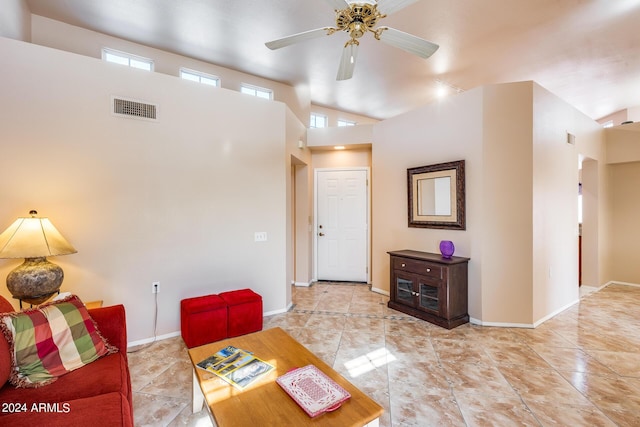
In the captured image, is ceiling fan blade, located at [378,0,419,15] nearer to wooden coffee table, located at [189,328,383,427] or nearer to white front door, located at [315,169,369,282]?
wooden coffee table, located at [189,328,383,427]

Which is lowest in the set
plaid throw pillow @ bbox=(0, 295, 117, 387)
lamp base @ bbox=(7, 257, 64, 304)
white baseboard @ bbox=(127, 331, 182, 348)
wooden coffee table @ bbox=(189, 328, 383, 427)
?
white baseboard @ bbox=(127, 331, 182, 348)

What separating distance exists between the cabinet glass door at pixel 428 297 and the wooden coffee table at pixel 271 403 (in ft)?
6.74

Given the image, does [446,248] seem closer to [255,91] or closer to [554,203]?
[554,203]

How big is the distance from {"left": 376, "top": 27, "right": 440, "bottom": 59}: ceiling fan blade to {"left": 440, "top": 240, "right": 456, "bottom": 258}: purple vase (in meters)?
2.15

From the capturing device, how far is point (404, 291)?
147 inches

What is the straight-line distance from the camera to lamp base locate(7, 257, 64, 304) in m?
2.14

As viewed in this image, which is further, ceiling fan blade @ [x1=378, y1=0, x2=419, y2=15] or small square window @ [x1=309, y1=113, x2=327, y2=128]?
small square window @ [x1=309, y1=113, x2=327, y2=128]

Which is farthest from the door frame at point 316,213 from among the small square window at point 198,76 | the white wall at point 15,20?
the white wall at point 15,20

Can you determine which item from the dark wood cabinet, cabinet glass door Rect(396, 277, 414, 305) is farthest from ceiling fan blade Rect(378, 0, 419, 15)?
cabinet glass door Rect(396, 277, 414, 305)

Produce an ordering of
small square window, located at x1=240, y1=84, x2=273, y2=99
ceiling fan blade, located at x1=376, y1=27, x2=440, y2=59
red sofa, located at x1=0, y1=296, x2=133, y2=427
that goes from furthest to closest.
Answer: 1. small square window, located at x1=240, y1=84, x2=273, y2=99
2. ceiling fan blade, located at x1=376, y1=27, x2=440, y2=59
3. red sofa, located at x1=0, y1=296, x2=133, y2=427

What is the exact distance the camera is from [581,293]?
178 inches

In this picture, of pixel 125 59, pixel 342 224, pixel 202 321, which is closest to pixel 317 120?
pixel 342 224

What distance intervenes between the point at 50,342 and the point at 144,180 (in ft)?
5.67

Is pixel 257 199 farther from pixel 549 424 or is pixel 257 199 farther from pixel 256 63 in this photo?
Result: pixel 549 424
